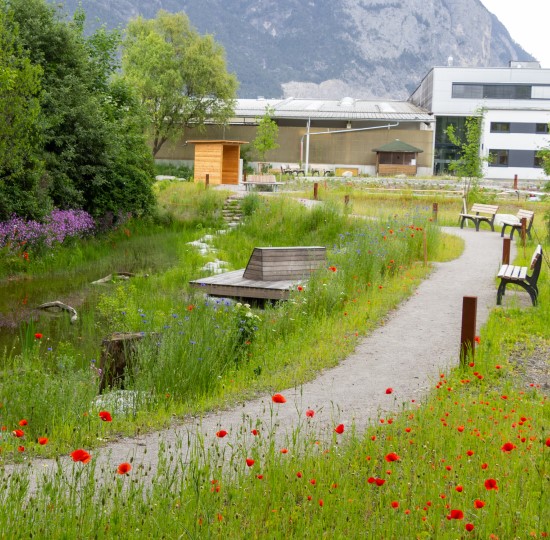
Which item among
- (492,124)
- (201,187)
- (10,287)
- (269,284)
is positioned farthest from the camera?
(492,124)

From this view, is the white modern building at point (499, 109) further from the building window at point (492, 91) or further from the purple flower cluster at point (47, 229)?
the purple flower cluster at point (47, 229)

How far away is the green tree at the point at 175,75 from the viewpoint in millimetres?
45812

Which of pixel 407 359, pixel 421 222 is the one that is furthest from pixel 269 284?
pixel 421 222

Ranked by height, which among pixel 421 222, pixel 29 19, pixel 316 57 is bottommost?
pixel 421 222

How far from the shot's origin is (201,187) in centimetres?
2833

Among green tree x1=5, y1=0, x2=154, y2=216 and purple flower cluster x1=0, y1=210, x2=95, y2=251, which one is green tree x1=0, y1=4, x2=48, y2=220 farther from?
green tree x1=5, y1=0, x2=154, y2=216

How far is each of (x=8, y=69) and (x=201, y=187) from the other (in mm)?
13941

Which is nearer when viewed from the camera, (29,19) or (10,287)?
(10,287)

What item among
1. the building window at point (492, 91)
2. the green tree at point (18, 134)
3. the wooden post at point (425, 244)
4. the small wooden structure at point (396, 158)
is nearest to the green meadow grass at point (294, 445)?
the wooden post at point (425, 244)

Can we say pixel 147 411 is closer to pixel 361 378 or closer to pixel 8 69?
pixel 361 378

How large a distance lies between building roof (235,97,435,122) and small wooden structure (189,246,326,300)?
37702 millimetres

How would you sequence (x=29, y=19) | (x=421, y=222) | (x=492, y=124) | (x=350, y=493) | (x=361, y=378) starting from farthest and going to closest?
(x=492, y=124) < (x=29, y=19) < (x=421, y=222) < (x=361, y=378) < (x=350, y=493)

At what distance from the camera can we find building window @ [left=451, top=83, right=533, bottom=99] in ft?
200

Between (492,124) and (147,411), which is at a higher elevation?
(492,124)
